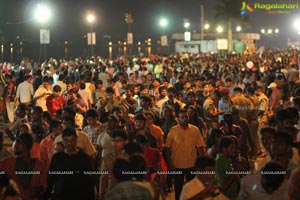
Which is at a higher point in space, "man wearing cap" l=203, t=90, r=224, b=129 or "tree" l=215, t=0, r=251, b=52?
"tree" l=215, t=0, r=251, b=52

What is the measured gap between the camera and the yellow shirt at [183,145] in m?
9.08

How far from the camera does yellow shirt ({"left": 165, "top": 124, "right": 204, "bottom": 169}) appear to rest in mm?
9078

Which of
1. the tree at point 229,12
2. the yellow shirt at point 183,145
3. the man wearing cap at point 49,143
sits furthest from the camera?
the tree at point 229,12

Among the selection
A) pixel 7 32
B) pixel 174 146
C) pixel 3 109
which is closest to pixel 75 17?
pixel 7 32

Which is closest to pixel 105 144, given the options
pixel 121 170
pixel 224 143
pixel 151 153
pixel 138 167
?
pixel 151 153

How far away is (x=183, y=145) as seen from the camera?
908 cm

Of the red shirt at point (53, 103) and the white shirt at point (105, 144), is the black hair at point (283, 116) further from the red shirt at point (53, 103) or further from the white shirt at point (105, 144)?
the red shirt at point (53, 103)

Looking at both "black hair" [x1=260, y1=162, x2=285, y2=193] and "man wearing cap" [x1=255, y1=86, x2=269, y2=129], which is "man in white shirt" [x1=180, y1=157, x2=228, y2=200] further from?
"man wearing cap" [x1=255, y1=86, x2=269, y2=129]

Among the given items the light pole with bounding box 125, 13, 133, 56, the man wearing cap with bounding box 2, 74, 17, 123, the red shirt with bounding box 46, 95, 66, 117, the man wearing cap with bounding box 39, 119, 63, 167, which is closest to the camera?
the man wearing cap with bounding box 39, 119, 63, 167

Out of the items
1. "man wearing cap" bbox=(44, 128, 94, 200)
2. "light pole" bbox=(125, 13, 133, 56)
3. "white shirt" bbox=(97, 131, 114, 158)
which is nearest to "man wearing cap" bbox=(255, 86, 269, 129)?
"white shirt" bbox=(97, 131, 114, 158)

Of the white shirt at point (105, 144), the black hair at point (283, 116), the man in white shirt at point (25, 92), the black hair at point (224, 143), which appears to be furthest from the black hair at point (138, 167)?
the man in white shirt at point (25, 92)

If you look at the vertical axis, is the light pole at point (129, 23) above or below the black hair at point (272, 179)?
above

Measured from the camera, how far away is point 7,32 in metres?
53.0

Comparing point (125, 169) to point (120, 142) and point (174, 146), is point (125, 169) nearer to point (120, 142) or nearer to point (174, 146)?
point (120, 142)
